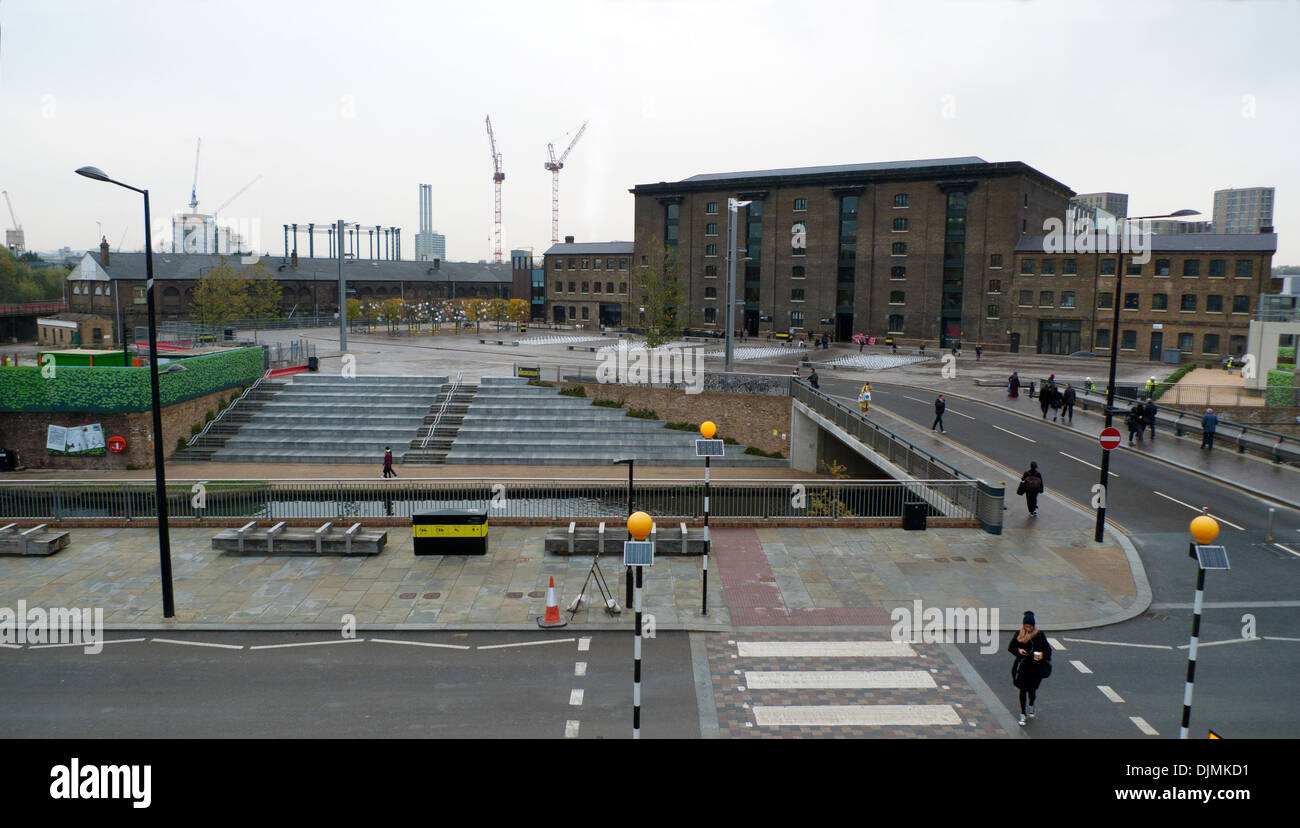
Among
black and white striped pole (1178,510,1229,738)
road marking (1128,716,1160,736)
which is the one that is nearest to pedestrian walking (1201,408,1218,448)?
black and white striped pole (1178,510,1229,738)

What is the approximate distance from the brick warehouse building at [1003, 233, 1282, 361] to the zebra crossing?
57.1 m

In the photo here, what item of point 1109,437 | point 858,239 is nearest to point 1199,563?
point 1109,437

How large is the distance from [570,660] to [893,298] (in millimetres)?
69836

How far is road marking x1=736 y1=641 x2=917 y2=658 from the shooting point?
14.7 m

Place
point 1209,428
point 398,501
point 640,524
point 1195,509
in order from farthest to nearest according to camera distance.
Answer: point 1209,428, point 398,501, point 1195,509, point 640,524

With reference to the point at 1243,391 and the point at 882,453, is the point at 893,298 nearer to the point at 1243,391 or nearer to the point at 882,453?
the point at 1243,391

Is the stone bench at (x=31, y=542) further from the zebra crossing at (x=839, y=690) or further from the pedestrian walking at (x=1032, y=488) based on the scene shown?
the pedestrian walking at (x=1032, y=488)

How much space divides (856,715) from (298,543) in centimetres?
1386

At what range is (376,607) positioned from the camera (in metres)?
17.0

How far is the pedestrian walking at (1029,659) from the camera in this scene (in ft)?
38.8

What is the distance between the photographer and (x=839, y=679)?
13719 mm

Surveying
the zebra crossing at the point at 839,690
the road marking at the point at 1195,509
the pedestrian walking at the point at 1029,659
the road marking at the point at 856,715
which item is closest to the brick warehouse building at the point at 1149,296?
the road marking at the point at 1195,509

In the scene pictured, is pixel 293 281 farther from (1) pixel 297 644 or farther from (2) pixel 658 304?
(1) pixel 297 644
